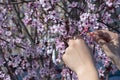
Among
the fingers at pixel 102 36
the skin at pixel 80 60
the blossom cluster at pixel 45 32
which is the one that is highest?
the skin at pixel 80 60

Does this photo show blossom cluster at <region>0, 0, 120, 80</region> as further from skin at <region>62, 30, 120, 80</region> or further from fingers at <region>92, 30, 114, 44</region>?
skin at <region>62, 30, 120, 80</region>

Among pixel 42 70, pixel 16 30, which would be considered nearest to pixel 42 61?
pixel 42 70

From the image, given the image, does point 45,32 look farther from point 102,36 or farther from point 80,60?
point 80,60

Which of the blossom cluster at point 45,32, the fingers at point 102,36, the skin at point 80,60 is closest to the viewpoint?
the skin at point 80,60

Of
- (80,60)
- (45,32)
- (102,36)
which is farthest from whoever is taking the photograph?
(45,32)

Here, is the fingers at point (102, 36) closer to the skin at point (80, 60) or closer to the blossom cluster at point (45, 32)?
the skin at point (80, 60)

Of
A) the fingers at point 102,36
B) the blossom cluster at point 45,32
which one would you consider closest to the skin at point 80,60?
the fingers at point 102,36

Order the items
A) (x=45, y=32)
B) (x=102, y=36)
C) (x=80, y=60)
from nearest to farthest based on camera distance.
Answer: (x=80, y=60) < (x=102, y=36) < (x=45, y=32)

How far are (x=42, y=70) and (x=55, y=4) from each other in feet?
2.44

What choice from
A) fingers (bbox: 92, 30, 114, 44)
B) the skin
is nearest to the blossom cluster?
fingers (bbox: 92, 30, 114, 44)

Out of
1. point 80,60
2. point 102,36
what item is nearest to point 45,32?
point 102,36

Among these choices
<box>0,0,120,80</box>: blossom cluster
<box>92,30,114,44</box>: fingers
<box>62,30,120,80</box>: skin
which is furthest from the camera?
<box>0,0,120,80</box>: blossom cluster

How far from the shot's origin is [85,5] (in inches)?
125

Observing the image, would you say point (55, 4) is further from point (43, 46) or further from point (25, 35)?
point (25, 35)
